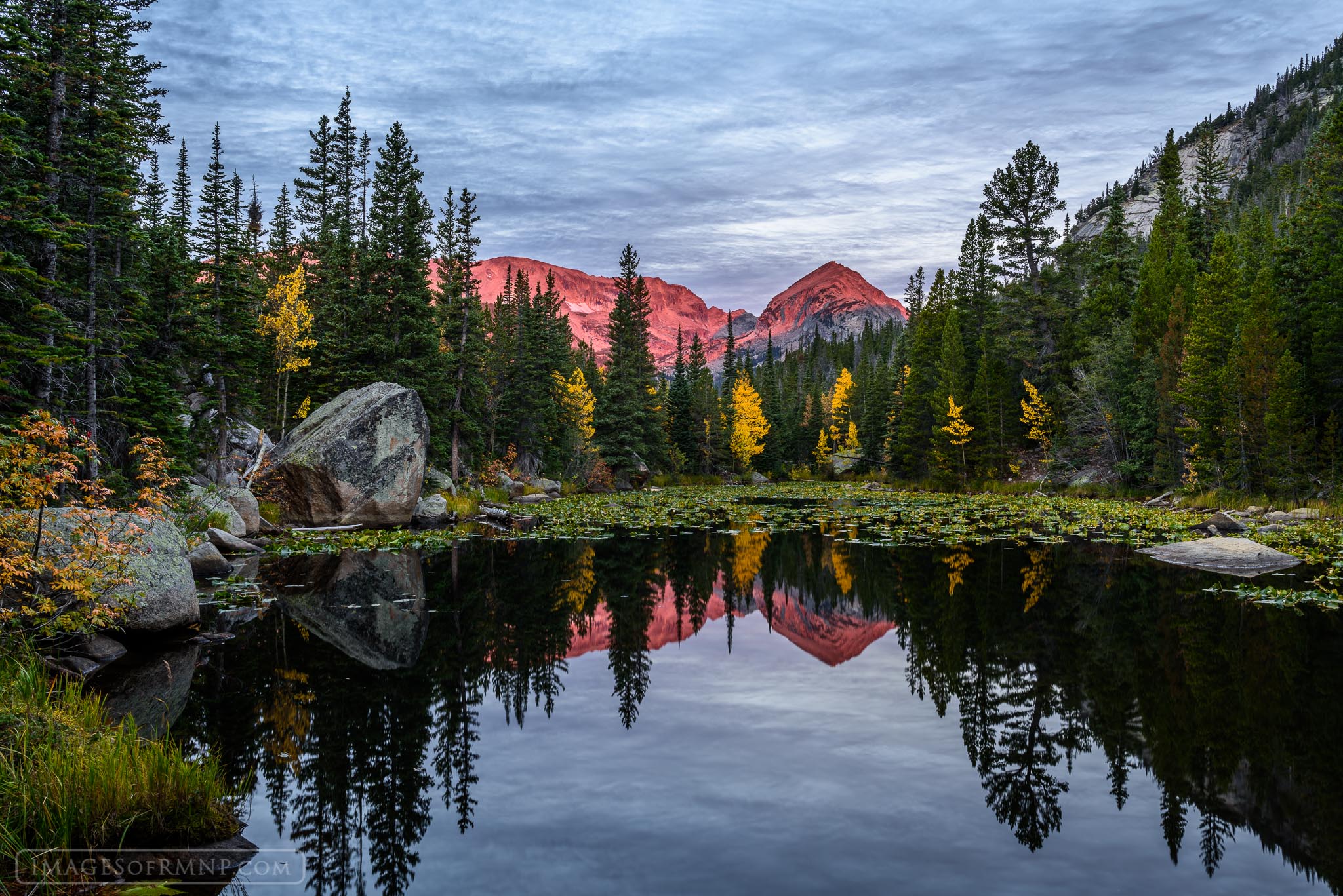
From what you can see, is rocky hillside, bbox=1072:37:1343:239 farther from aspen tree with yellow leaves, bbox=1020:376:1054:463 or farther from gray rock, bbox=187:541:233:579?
gray rock, bbox=187:541:233:579

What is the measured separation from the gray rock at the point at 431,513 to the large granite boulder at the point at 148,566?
17165 millimetres

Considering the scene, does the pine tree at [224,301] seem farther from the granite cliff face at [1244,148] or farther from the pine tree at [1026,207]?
the granite cliff face at [1244,148]

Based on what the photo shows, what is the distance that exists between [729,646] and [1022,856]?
7382 millimetres

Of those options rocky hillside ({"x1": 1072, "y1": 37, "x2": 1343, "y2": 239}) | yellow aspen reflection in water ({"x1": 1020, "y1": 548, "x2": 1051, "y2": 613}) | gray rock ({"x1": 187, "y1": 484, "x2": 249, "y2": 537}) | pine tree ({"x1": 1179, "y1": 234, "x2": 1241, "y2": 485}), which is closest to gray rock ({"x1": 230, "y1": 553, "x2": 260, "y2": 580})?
gray rock ({"x1": 187, "y1": 484, "x2": 249, "y2": 537})

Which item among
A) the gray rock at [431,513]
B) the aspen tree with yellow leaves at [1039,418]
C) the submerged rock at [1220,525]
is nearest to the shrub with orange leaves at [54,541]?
the gray rock at [431,513]

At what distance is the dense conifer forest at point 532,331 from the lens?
17.3 metres

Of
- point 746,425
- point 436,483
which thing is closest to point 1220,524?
point 436,483

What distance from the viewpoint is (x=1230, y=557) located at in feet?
57.8

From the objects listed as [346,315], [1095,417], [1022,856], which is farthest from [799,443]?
[1022,856]

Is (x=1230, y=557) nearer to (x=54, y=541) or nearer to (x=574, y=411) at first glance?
(x=54, y=541)

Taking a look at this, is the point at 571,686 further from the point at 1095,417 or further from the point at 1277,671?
the point at 1095,417

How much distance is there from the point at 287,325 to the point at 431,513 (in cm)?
1251

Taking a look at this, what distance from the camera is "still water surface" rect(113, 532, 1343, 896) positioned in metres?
5.36

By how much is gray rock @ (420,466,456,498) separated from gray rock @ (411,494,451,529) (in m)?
2.01
